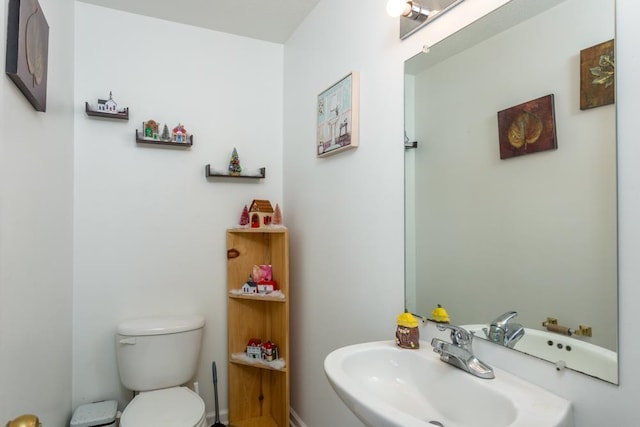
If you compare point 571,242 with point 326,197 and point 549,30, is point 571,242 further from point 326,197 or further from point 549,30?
point 326,197

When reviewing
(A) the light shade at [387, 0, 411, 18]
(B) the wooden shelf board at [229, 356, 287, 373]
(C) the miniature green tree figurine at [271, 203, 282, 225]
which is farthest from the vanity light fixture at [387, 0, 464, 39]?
(B) the wooden shelf board at [229, 356, 287, 373]

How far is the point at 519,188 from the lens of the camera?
96cm

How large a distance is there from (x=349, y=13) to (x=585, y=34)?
1104 millimetres

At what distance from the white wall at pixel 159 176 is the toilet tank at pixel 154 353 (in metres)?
0.18

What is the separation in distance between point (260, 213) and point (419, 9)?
1.39 m

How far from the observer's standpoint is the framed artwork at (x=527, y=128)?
89 cm

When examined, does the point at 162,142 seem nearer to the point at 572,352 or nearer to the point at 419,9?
the point at 419,9

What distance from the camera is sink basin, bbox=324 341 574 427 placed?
77cm

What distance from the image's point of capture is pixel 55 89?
1549 millimetres

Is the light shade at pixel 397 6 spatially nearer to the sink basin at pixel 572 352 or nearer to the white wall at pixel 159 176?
the sink basin at pixel 572 352

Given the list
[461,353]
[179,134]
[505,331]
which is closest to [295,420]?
[461,353]

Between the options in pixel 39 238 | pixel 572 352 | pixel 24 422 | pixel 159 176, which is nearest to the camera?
pixel 24 422

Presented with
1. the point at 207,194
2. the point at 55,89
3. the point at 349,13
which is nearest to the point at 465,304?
the point at 349,13

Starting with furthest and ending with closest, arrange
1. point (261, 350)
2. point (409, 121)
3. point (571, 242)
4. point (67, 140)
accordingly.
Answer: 1. point (261, 350)
2. point (67, 140)
3. point (409, 121)
4. point (571, 242)
